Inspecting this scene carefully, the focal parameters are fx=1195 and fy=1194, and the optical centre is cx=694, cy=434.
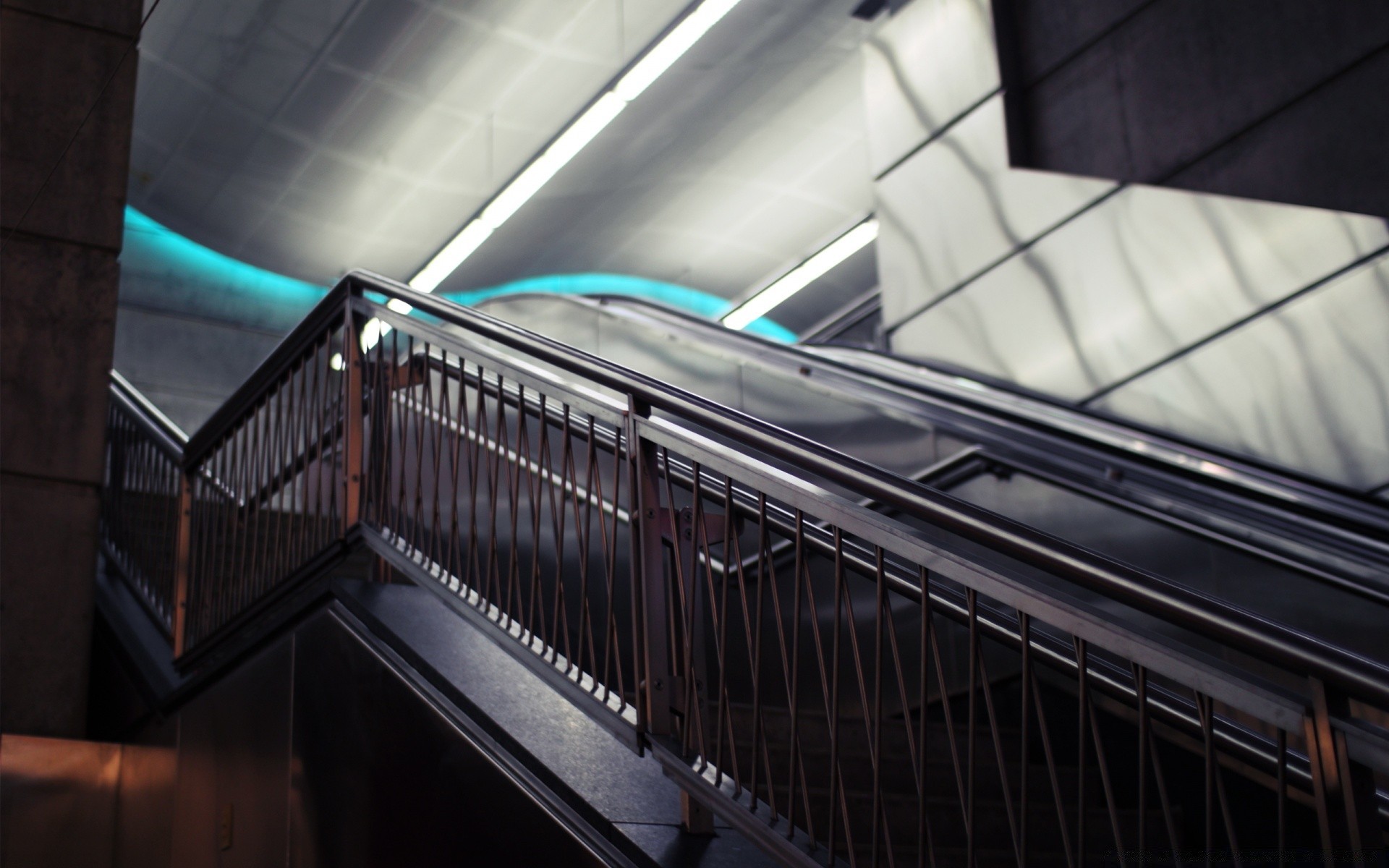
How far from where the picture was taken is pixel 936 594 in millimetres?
2455

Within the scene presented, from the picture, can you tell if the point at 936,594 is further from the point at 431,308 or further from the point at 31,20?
the point at 31,20

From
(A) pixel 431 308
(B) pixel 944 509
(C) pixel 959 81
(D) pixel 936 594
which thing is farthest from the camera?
(C) pixel 959 81

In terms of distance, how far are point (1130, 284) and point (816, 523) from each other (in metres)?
2.69

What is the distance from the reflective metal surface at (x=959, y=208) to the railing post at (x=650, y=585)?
12.0 feet

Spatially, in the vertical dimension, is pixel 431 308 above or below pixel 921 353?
below

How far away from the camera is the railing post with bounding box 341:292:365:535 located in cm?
373

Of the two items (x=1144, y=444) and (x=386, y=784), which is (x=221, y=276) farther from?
(x=386, y=784)

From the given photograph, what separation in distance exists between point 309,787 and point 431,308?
142 cm

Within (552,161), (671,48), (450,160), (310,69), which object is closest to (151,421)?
(310,69)

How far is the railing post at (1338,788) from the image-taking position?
4.64 feet

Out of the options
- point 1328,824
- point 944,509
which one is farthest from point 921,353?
point 1328,824

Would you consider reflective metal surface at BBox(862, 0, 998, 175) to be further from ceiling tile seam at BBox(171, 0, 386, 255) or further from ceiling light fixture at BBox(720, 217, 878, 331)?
ceiling light fixture at BBox(720, 217, 878, 331)

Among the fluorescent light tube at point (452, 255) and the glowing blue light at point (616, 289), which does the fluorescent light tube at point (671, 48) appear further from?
the glowing blue light at point (616, 289)

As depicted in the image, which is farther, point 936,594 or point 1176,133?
point 1176,133
